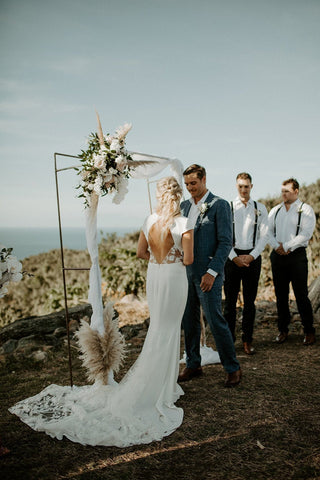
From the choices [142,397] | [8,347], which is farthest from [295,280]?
[8,347]

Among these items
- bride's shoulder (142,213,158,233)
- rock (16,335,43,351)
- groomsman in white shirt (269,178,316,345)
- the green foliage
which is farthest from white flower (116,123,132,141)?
the green foliage

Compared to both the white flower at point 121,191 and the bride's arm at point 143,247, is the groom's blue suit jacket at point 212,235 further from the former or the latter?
the white flower at point 121,191

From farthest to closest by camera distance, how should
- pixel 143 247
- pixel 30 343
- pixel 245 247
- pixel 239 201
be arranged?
1. pixel 30 343
2. pixel 239 201
3. pixel 245 247
4. pixel 143 247

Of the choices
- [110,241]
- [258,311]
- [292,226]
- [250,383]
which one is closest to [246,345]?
[250,383]

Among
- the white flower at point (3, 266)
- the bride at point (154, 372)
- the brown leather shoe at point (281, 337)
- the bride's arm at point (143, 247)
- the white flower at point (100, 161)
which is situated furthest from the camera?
the brown leather shoe at point (281, 337)

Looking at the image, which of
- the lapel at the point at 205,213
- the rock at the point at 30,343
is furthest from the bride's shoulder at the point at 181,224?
the rock at the point at 30,343

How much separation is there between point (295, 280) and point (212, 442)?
2.91 meters

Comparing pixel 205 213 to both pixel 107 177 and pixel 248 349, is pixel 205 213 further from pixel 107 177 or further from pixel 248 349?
pixel 248 349

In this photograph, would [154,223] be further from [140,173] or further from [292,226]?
[292,226]


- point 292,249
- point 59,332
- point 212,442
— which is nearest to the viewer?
point 212,442

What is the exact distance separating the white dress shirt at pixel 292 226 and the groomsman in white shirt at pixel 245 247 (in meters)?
0.45

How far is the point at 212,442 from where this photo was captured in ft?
9.18

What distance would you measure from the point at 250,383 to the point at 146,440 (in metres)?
1.56

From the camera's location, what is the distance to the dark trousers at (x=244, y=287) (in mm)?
4816
